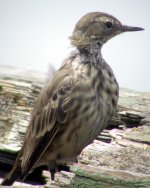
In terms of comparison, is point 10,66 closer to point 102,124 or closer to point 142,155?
point 102,124

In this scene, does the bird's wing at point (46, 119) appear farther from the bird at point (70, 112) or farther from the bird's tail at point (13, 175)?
the bird's tail at point (13, 175)

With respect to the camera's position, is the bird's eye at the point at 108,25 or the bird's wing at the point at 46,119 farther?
the bird's eye at the point at 108,25

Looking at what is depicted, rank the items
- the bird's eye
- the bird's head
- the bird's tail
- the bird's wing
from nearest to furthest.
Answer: the bird's tail
the bird's wing
the bird's head
the bird's eye

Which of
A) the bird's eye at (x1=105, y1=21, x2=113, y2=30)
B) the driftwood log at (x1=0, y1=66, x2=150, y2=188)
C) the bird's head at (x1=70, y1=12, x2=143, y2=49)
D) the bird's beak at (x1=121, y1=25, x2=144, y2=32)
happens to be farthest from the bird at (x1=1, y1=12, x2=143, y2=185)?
the bird's beak at (x1=121, y1=25, x2=144, y2=32)

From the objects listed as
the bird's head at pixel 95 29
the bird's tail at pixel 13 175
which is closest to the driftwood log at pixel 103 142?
the bird's tail at pixel 13 175

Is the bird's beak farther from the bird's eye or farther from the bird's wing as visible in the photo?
the bird's wing

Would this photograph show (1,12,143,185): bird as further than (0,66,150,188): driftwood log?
Yes

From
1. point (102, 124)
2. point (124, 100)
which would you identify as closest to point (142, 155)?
point (102, 124)
